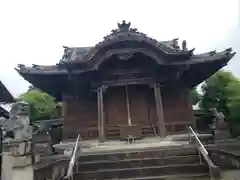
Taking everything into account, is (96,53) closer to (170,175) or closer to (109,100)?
(109,100)

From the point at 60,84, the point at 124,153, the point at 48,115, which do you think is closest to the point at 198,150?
the point at 124,153

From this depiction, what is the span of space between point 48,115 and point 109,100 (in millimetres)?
13559

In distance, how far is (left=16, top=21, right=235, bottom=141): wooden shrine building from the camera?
1504 centimetres

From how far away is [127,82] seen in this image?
52.9 feet

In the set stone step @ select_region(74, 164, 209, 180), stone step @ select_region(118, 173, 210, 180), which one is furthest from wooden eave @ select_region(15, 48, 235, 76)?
stone step @ select_region(118, 173, 210, 180)

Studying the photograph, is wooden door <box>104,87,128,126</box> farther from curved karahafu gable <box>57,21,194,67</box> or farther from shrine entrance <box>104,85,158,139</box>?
curved karahafu gable <box>57,21,194,67</box>

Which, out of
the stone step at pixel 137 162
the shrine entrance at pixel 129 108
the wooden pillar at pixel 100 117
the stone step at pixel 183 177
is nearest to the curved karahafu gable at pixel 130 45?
the wooden pillar at pixel 100 117

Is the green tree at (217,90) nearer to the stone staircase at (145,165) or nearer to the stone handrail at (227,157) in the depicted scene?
the stone handrail at (227,157)

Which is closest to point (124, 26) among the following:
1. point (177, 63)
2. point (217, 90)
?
point (177, 63)

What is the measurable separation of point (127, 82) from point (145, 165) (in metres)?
7.35

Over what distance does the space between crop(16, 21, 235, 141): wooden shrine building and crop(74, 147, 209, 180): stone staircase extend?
14.2ft

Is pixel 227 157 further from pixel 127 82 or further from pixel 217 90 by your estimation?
pixel 217 90

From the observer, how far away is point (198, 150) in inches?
382

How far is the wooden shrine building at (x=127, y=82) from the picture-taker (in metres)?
15.0
